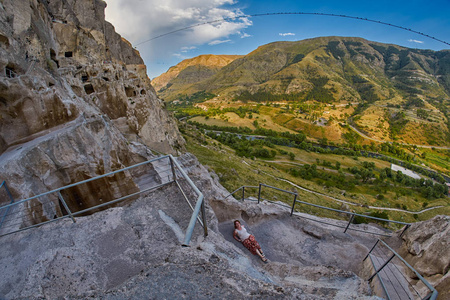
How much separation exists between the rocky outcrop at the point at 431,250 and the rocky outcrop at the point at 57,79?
17742mm

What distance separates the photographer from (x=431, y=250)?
26.3ft

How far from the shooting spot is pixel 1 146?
908 cm

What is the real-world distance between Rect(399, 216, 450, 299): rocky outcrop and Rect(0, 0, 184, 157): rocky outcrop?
1774 cm

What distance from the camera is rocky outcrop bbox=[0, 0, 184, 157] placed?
9836mm

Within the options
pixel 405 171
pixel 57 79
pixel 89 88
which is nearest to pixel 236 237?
pixel 57 79

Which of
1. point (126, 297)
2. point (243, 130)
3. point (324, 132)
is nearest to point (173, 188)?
point (126, 297)

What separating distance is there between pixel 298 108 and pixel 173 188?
18679cm

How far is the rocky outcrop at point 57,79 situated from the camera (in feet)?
32.3

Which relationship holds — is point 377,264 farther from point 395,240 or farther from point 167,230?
point 167,230

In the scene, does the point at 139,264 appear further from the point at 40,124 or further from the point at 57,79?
the point at 57,79

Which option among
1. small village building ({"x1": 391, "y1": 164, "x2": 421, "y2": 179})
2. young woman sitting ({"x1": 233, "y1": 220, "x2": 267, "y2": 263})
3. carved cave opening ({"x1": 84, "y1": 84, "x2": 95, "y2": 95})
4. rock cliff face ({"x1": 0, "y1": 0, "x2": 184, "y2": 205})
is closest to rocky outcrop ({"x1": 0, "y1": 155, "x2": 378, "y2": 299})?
young woman sitting ({"x1": 233, "y1": 220, "x2": 267, "y2": 263})

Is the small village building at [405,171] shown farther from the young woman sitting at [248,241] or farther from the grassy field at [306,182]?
the young woman sitting at [248,241]

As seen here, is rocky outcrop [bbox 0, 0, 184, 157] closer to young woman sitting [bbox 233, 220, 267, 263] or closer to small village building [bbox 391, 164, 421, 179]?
young woman sitting [bbox 233, 220, 267, 263]

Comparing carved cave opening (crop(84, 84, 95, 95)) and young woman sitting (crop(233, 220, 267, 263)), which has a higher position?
carved cave opening (crop(84, 84, 95, 95))
